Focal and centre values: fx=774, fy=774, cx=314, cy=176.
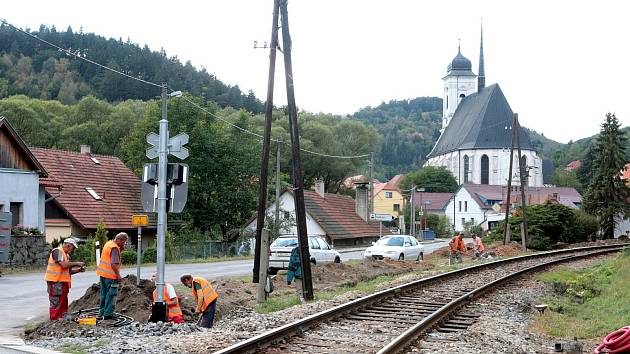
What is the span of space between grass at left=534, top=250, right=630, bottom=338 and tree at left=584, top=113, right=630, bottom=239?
4021 centimetres

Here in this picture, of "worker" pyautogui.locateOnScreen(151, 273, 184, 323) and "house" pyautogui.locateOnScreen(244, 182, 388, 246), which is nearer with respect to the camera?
"worker" pyautogui.locateOnScreen(151, 273, 184, 323)

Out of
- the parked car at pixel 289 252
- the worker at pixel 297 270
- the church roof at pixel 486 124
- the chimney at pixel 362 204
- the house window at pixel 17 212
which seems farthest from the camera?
the church roof at pixel 486 124

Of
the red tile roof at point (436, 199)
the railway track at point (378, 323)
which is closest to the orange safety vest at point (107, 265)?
the railway track at point (378, 323)

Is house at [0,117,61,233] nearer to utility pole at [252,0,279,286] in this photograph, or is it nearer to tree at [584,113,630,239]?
utility pole at [252,0,279,286]

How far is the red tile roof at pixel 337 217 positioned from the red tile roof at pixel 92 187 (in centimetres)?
1485

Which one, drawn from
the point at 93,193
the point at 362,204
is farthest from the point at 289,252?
the point at 362,204

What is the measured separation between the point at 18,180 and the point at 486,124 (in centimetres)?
10804

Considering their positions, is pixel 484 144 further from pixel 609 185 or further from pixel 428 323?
pixel 428 323

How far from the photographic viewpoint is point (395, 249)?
33.8 m

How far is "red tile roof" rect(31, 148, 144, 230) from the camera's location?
40.8 meters

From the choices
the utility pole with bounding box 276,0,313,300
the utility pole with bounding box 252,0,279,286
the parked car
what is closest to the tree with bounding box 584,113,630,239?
the parked car

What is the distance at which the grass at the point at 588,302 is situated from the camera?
13.5m

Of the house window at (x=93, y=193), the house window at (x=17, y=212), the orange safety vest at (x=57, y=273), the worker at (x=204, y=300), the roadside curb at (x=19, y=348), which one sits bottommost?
the roadside curb at (x=19, y=348)

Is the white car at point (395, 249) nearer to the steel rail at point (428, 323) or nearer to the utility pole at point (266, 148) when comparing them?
the steel rail at point (428, 323)
